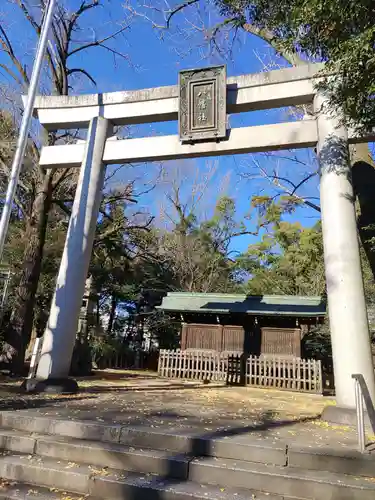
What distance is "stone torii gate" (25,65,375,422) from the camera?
221 inches

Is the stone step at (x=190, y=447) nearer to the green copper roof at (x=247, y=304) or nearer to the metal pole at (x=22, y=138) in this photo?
the metal pole at (x=22, y=138)

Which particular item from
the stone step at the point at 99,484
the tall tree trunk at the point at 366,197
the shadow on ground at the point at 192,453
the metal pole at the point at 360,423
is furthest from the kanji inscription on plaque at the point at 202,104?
the stone step at the point at 99,484

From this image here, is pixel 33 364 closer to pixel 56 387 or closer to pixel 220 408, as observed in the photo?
pixel 56 387

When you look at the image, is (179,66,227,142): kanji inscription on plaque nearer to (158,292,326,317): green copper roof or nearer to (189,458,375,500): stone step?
(189,458,375,500): stone step

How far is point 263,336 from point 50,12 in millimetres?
10886

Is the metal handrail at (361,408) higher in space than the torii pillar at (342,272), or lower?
lower

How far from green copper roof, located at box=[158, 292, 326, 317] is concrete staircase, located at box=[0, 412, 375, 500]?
371 inches

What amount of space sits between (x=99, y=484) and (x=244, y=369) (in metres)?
9.84

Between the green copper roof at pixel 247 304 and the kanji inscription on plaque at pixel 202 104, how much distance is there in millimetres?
7390

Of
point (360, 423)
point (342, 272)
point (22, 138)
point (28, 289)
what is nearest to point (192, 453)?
point (360, 423)

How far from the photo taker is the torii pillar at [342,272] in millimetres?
5309

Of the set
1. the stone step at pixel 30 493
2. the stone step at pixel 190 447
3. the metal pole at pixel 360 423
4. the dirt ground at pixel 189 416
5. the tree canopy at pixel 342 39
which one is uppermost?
the tree canopy at pixel 342 39

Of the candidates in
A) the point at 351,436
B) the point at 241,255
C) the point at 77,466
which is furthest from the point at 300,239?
the point at 77,466

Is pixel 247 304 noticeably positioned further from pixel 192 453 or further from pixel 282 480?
pixel 282 480
